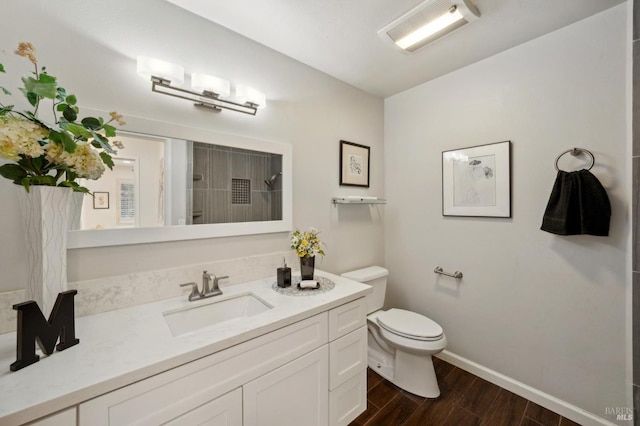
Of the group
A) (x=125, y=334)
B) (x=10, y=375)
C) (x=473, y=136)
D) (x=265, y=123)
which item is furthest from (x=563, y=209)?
(x=10, y=375)

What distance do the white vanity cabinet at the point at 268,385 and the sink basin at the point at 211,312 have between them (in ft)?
0.90

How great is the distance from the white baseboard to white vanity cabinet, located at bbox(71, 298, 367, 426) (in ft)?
3.31

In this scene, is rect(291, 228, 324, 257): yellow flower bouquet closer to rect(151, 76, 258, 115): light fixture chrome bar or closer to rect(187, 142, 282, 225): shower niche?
rect(187, 142, 282, 225): shower niche

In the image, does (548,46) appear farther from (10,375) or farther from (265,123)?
(10,375)

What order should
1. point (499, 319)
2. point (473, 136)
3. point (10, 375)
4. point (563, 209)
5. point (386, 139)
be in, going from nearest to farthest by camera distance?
point (10, 375), point (563, 209), point (499, 319), point (473, 136), point (386, 139)

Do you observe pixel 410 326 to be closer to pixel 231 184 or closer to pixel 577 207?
pixel 577 207

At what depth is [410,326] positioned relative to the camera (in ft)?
5.83

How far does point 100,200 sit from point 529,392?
2824 mm

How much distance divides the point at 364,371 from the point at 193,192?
149 cm

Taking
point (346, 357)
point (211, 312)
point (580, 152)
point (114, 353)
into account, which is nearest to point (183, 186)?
point (211, 312)

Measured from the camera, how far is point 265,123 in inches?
67.2

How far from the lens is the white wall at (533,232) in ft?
4.61

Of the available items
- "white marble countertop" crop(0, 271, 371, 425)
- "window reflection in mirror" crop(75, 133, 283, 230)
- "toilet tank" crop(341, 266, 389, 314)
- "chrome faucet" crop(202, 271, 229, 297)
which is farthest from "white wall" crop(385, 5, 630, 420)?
"chrome faucet" crop(202, 271, 229, 297)

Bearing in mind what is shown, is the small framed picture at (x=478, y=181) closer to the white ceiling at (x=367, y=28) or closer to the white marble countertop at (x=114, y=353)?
the white ceiling at (x=367, y=28)
